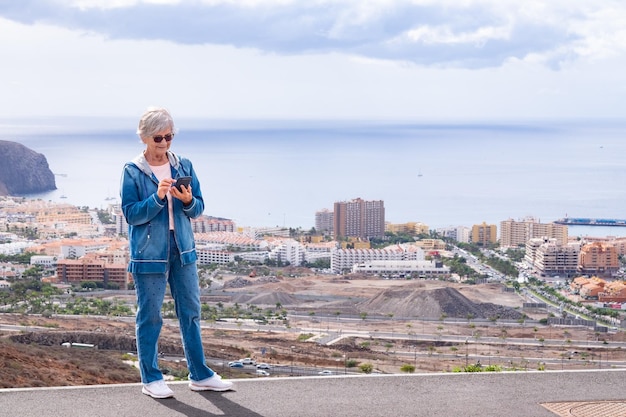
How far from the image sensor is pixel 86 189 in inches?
2108

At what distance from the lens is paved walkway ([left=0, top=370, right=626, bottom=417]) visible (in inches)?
109

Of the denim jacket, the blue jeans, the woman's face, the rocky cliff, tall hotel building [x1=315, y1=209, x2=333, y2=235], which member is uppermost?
the rocky cliff

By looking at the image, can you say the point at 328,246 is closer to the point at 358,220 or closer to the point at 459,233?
the point at 358,220

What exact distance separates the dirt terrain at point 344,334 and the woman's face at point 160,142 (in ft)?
9.91

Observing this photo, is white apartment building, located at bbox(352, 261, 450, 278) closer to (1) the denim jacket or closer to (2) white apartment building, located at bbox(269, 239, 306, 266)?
(2) white apartment building, located at bbox(269, 239, 306, 266)

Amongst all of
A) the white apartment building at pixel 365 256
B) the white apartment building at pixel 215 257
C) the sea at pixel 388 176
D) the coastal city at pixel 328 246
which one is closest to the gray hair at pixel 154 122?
the coastal city at pixel 328 246

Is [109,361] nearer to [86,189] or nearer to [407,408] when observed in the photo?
[407,408]

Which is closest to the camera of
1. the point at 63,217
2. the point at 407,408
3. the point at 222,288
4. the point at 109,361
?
the point at 407,408

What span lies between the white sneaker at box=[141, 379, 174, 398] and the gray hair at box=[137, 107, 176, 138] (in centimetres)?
69

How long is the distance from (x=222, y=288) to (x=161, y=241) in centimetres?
2230

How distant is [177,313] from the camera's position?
2.96 metres

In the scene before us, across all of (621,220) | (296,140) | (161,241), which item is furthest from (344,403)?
(296,140)

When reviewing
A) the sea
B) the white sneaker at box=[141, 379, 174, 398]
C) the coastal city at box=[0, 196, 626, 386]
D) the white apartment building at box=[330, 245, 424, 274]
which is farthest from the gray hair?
the white apartment building at box=[330, 245, 424, 274]

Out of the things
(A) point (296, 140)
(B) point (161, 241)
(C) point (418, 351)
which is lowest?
(C) point (418, 351)
